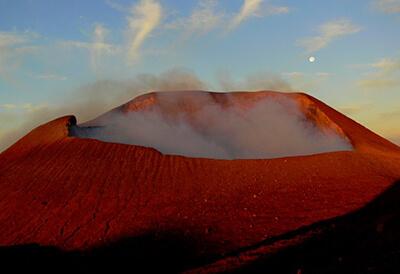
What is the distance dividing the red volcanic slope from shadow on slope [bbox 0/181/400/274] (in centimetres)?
62

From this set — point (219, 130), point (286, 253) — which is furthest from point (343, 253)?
point (219, 130)

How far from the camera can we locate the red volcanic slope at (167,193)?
1560 cm

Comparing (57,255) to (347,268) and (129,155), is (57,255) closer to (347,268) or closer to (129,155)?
(347,268)

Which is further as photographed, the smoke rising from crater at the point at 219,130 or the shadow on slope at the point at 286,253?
the smoke rising from crater at the point at 219,130

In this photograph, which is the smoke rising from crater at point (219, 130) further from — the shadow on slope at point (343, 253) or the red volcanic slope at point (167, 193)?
the shadow on slope at point (343, 253)

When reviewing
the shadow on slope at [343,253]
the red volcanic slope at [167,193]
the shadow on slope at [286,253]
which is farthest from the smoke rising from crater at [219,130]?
the shadow on slope at [343,253]

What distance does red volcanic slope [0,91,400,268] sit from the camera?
15597 millimetres

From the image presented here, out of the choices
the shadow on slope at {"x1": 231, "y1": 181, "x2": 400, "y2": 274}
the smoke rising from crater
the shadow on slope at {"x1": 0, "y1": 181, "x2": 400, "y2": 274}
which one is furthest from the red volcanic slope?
the smoke rising from crater

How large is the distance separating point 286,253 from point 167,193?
8.98 m

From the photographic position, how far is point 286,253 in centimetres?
1009

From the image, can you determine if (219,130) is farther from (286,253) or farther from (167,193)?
(286,253)

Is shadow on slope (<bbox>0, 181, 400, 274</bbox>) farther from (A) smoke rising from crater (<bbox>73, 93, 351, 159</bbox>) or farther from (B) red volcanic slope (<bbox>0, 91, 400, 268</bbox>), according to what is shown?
(A) smoke rising from crater (<bbox>73, 93, 351, 159</bbox>)

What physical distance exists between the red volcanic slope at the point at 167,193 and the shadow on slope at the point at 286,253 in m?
0.62

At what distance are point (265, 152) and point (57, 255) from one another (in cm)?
1846
